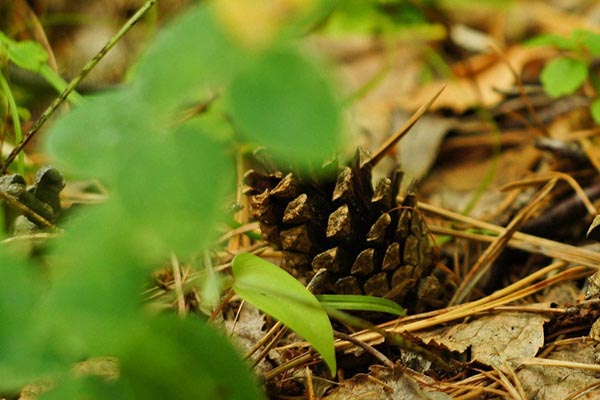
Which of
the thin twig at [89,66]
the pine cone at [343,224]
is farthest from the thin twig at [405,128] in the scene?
the thin twig at [89,66]

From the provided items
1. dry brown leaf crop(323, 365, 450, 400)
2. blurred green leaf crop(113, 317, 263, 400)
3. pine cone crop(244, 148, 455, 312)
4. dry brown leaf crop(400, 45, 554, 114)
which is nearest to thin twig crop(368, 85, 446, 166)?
pine cone crop(244, 148, 455, 312)

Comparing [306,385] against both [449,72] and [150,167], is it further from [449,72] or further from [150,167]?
[449,72]

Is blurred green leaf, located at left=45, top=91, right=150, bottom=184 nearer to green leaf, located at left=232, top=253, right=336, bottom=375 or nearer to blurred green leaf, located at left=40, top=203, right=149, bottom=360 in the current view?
blurred green leaf, located at left=40, top=203, right=149, bottom=360

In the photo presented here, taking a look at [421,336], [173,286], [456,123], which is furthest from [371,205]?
[456,123]

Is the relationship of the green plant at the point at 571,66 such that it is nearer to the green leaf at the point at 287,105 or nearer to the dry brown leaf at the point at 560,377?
the dry brown leaf at the point at 560,377

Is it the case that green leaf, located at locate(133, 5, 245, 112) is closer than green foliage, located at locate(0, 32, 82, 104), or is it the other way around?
green leaf, located at locate(133, 5, 245, 112)

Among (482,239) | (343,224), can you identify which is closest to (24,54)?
(343,224)
